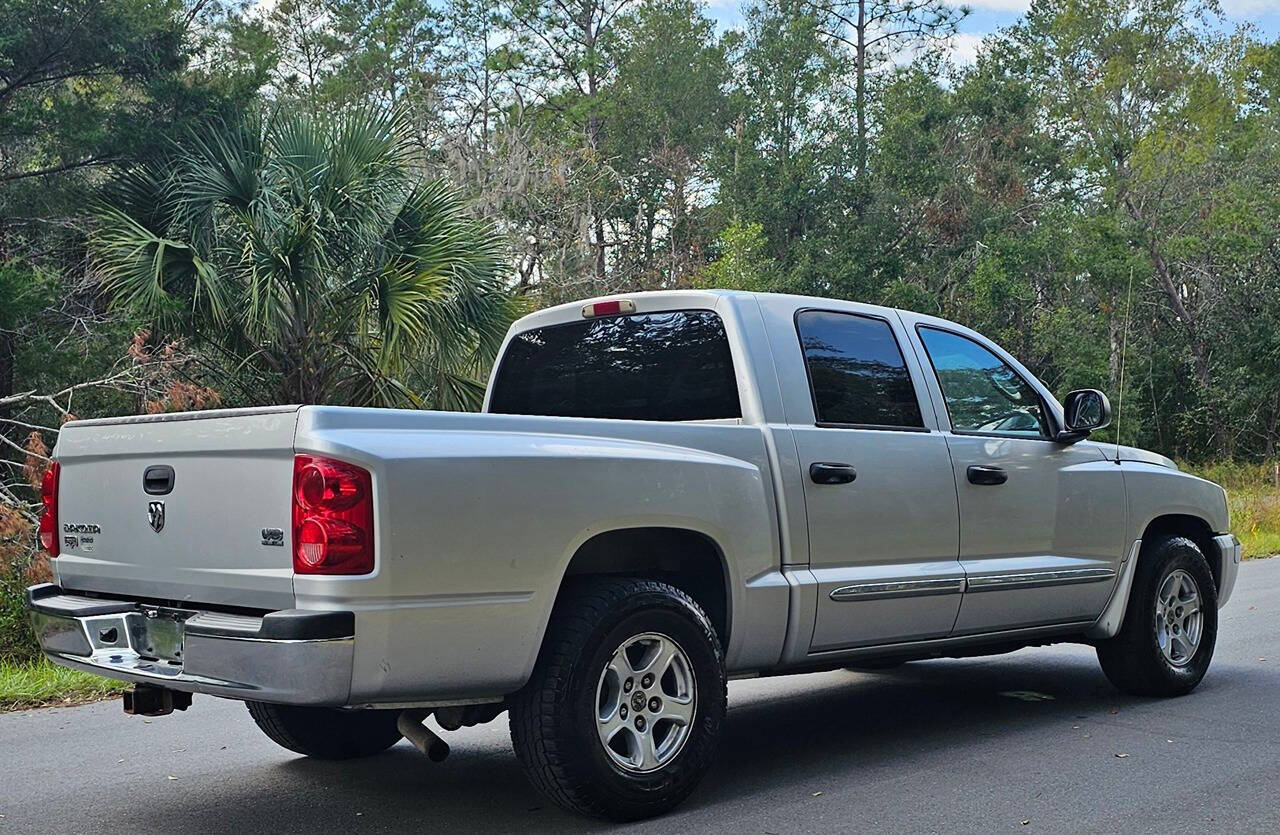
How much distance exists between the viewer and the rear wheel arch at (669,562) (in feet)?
16.5

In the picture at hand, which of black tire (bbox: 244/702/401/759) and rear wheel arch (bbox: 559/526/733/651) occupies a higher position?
rear wheel arch (bbox: 559/526/733/651)

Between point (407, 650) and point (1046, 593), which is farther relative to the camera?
point (1046, 593)

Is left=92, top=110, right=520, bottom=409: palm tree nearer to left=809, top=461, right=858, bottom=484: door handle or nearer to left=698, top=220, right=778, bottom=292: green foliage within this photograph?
left=809, top=461, right=858, bottom=484: door handle

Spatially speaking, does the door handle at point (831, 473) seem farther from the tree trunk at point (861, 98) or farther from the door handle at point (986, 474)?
the tree trunk at point (861, 98)

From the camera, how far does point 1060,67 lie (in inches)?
1565

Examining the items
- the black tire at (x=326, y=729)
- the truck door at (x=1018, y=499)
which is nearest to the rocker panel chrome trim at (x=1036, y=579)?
the truck door at (x=1018, y=499)

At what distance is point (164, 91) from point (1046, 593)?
43.0 feet

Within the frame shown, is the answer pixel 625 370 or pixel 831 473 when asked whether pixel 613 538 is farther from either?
pixel 625 370

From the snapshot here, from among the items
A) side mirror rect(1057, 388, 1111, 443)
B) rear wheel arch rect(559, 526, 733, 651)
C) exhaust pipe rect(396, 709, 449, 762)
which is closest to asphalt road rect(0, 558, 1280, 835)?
exhaust pipe rect(396, 709, 449, 762)

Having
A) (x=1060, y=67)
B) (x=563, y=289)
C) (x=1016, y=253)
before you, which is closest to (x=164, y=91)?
(x=563, y=289)

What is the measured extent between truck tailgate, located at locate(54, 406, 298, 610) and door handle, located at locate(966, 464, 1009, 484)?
3.16 meters

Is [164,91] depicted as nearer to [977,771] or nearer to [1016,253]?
[977,771]

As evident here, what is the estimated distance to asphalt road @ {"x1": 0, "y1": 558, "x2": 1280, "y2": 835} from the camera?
497cm

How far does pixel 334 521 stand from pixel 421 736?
3.46 ft
